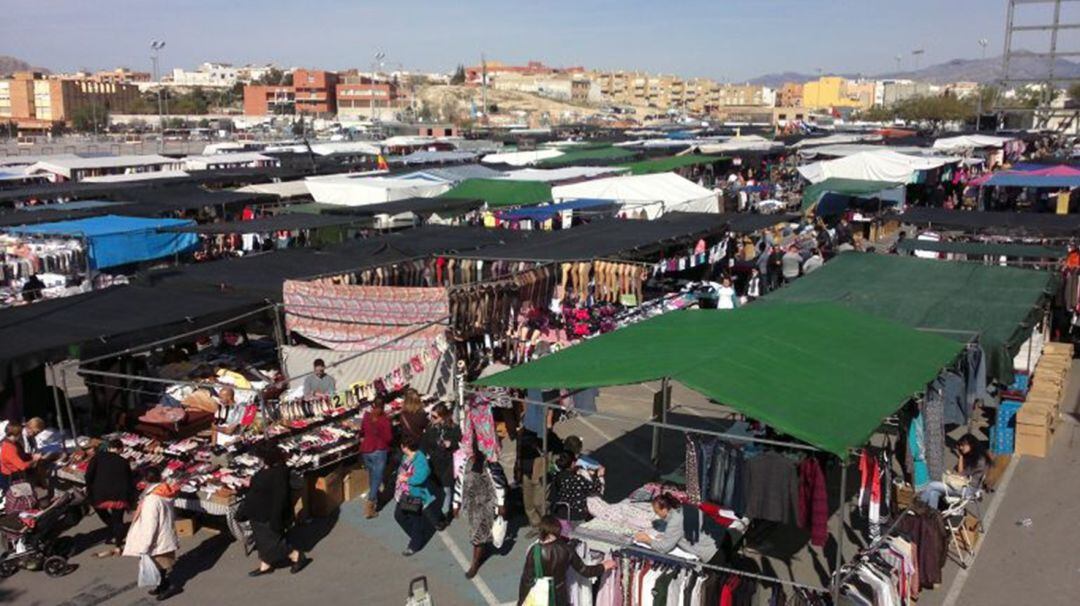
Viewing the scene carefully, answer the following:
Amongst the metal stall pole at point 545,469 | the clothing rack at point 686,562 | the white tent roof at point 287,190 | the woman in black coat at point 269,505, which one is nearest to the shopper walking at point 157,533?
the woman in black coat at point 269,505

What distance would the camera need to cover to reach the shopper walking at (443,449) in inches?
320

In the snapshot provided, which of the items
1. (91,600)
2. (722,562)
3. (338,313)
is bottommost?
(91,600)

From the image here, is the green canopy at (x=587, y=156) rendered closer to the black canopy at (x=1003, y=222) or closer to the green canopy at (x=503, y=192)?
the green canopy at (x=503, y=192)

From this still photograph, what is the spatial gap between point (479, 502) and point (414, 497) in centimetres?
65

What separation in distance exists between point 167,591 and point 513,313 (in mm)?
5852

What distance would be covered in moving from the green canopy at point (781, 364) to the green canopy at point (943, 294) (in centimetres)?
133

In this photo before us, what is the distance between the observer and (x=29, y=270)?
55.0ft

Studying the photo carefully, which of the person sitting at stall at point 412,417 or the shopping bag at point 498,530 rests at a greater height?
the person sitting at stall at point 412,417

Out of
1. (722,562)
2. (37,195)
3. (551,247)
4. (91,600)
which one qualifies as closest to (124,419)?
(91,600)

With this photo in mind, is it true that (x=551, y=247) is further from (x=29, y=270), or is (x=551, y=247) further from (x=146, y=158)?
(x=146, y=158)

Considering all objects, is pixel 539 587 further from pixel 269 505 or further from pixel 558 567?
pixel 269 505

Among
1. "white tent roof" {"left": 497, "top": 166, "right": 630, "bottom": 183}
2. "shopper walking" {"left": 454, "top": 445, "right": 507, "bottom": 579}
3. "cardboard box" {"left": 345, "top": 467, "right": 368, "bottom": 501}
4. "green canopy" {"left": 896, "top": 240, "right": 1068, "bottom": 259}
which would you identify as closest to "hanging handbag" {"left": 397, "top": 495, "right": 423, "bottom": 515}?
"shopper walking" {"left": 454, "top": 445, "right": 507, "bottom": 579}

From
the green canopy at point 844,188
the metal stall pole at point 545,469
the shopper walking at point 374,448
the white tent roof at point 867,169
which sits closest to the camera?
the metal stall pole at point 545,469

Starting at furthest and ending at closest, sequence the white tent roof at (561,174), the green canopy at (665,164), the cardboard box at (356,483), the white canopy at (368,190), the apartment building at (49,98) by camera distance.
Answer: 1. the apartment building at (49,98)
2. the green canopy at (665,164)
3. the white tent roof at (561,174)
4. the white canopy at (368,190)
5. the cardboard box at (356,483)
